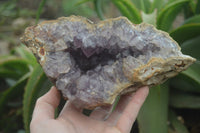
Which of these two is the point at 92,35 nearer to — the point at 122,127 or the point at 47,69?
the point at 47,69

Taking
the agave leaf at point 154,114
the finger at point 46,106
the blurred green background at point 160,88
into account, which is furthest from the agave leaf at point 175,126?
the finger at point 46,106

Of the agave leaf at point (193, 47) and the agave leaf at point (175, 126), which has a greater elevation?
A: the agave leaf at point (193, 47)

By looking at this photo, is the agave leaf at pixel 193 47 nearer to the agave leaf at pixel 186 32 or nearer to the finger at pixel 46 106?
the agave leaf at pixel 186 32

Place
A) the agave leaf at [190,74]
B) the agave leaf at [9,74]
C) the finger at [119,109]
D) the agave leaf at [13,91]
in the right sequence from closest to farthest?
1. the finger at [119,109]
2. the agave leaf at [190,74]
3. the agave leaf at [13,91]
4. the agave leaf at [9,74]

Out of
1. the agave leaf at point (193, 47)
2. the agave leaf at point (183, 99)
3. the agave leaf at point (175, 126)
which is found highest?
the agave leaf at point (193, 47)

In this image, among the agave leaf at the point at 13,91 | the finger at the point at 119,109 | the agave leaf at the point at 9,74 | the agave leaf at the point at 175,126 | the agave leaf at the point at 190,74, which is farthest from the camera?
the agave leaf at the point at 9,74

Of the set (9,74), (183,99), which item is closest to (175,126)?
(183,99)

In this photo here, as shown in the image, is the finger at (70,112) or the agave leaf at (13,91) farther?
the agave leaf at (13,91)
